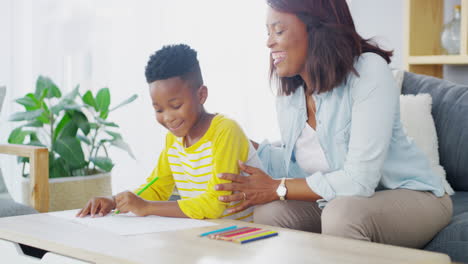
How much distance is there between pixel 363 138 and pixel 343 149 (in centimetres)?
11

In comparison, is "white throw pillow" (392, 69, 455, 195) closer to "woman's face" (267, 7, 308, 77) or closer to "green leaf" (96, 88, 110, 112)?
"woman's face" (267, 7, 308, 77)

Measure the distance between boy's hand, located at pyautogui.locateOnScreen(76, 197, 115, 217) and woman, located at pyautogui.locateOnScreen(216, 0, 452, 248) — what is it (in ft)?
0.99

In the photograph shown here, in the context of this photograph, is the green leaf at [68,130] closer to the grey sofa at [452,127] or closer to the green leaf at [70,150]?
the green leaf at [70,150]

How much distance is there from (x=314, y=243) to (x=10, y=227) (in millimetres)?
665

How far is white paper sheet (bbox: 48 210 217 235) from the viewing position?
1300mm

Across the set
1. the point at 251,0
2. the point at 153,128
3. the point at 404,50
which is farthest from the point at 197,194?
the point at 251,0

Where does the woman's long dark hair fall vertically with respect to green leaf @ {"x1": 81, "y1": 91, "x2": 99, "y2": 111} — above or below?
above

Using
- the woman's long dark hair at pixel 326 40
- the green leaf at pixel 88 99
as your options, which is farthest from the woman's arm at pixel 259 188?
the green leaf at pixel 88 99

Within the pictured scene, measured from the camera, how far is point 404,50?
9.21 ft

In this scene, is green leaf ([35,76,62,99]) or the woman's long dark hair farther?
green leaf ([35,76,62,99])

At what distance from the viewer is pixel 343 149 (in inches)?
60.7

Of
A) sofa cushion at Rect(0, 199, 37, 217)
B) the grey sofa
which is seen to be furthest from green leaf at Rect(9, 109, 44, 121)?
the grey sofa

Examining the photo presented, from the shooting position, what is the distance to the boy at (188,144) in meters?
1.46

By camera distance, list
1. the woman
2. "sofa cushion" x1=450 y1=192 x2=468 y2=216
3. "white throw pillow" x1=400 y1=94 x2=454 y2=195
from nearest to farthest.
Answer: the woman
"sofa cushion" x1=450 y1=192 x2=468 y2=216
"white throw pillow" x1=400 y1=94 x2=454 y2=195
